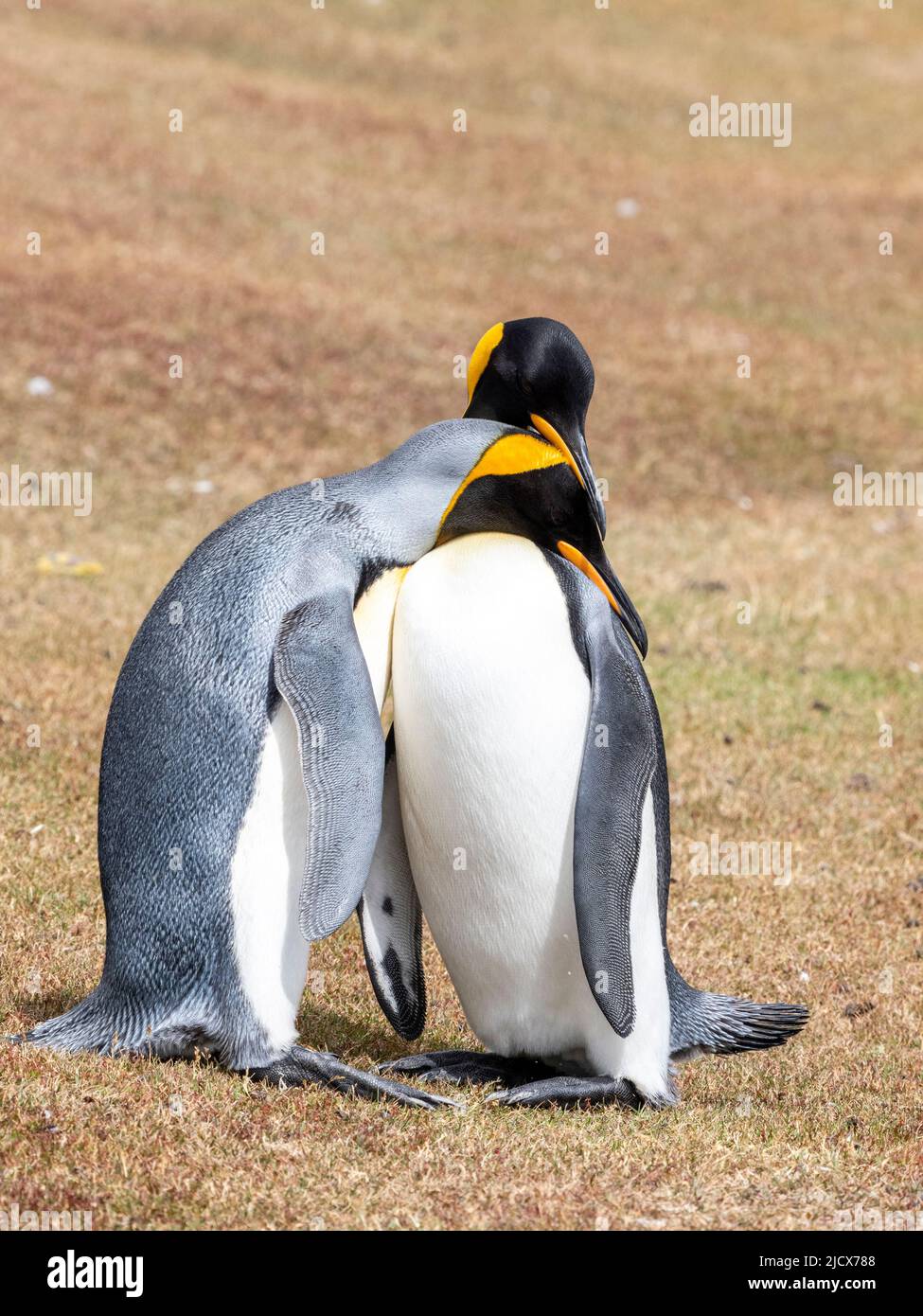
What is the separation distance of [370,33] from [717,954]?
66.0ft

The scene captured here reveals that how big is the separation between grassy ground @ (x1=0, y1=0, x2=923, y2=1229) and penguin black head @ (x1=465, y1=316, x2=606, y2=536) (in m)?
1.78

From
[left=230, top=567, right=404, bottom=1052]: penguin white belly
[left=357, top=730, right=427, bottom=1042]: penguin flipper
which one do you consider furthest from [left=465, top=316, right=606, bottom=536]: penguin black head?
[left=230, top=567, right=404, bottom=1052]: penguin white belly

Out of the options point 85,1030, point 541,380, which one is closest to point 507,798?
point 85,1030

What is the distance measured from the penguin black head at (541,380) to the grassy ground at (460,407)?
1.78 metres

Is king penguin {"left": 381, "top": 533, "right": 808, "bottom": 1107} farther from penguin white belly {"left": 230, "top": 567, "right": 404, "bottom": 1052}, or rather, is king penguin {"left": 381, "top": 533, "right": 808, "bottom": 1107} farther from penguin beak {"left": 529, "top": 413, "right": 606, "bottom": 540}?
penguin white belly {"left": 230, "top": 567, "right": 404, "bottom": 1052}

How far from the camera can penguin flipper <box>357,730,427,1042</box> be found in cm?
440

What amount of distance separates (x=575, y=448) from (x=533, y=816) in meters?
1.46

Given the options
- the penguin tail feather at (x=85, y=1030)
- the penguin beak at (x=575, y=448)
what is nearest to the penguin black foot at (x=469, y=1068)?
the penguin tail feather at (x=85, y=1030)

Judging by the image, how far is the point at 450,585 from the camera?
4137 mm

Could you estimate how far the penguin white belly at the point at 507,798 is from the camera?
4141 millimetres

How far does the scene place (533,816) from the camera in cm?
425

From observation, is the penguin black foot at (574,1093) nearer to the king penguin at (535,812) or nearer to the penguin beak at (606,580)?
the king penguin at (535,812)

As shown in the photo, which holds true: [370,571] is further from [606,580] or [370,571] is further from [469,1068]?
[469,1068]
